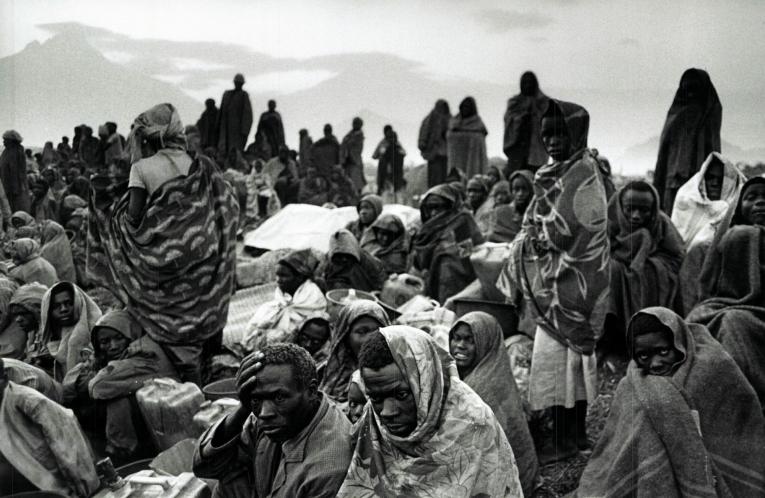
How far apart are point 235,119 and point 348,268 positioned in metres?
9.20

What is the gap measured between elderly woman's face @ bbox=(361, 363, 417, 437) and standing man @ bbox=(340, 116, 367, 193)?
13086 millimetres

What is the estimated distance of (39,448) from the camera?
11.7 feet

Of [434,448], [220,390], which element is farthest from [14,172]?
[434,448]

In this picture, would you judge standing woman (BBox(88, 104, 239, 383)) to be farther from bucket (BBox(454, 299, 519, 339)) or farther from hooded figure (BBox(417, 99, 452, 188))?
hooded figure (BBox(417, 99, 452, 188))

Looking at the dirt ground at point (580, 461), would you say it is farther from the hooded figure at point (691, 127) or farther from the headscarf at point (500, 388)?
the hooded figure at point (691, 127)

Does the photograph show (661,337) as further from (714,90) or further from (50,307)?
(714,90)

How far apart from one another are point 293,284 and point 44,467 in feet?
8.16

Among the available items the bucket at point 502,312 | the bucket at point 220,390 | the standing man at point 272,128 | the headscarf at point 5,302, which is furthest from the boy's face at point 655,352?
the standing man at point 272,128

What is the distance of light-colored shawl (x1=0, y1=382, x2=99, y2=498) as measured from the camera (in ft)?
11.4

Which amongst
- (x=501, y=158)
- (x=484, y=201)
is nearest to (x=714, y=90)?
(x=484, y=201)

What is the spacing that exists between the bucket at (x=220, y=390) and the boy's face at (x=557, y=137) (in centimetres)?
250

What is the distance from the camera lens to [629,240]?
5.03 metres

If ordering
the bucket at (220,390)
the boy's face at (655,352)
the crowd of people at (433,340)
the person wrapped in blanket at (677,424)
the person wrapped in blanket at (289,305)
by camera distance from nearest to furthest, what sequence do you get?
the crowd of people at (433,340) < the person wrapped in blanket at (677,424) < the boy's face at (655,352) < the bucket at (220,390) < the person wrapped in blanket at (289,305)

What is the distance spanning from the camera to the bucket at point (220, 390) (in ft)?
14.6
